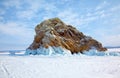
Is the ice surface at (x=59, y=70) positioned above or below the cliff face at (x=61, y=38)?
below

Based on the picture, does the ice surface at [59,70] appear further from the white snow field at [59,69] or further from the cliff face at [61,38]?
the cliff face at [61,38]

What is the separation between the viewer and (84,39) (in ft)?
118

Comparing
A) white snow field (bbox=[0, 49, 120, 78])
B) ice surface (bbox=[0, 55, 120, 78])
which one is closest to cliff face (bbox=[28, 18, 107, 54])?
white snow field (bbox=[0, 49, 120, 78])

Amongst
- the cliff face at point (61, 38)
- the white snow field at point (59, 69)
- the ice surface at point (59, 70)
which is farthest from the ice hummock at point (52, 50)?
the ice surface at point (59, 70)

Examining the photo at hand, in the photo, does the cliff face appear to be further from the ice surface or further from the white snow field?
the ice surface

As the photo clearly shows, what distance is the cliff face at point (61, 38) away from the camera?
33728 millimetres

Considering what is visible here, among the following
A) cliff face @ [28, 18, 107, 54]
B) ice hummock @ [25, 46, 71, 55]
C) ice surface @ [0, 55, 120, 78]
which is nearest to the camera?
ice surface @ [0, 55, 120, 78]

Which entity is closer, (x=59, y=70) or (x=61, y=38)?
(x=59, y=70)

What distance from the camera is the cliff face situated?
1328 inches

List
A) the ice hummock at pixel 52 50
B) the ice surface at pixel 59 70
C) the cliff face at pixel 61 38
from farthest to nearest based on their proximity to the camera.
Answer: the cliff face at pixel 61 38, the ice hummock at pixel 52 50, the ice surface at pixel 59 70

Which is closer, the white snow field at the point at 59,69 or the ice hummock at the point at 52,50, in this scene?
the white snow field at the point at 59,69

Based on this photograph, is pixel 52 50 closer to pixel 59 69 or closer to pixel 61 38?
pixel 61 38

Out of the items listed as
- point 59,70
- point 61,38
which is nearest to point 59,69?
point 59,70

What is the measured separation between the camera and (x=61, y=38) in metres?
35.6
